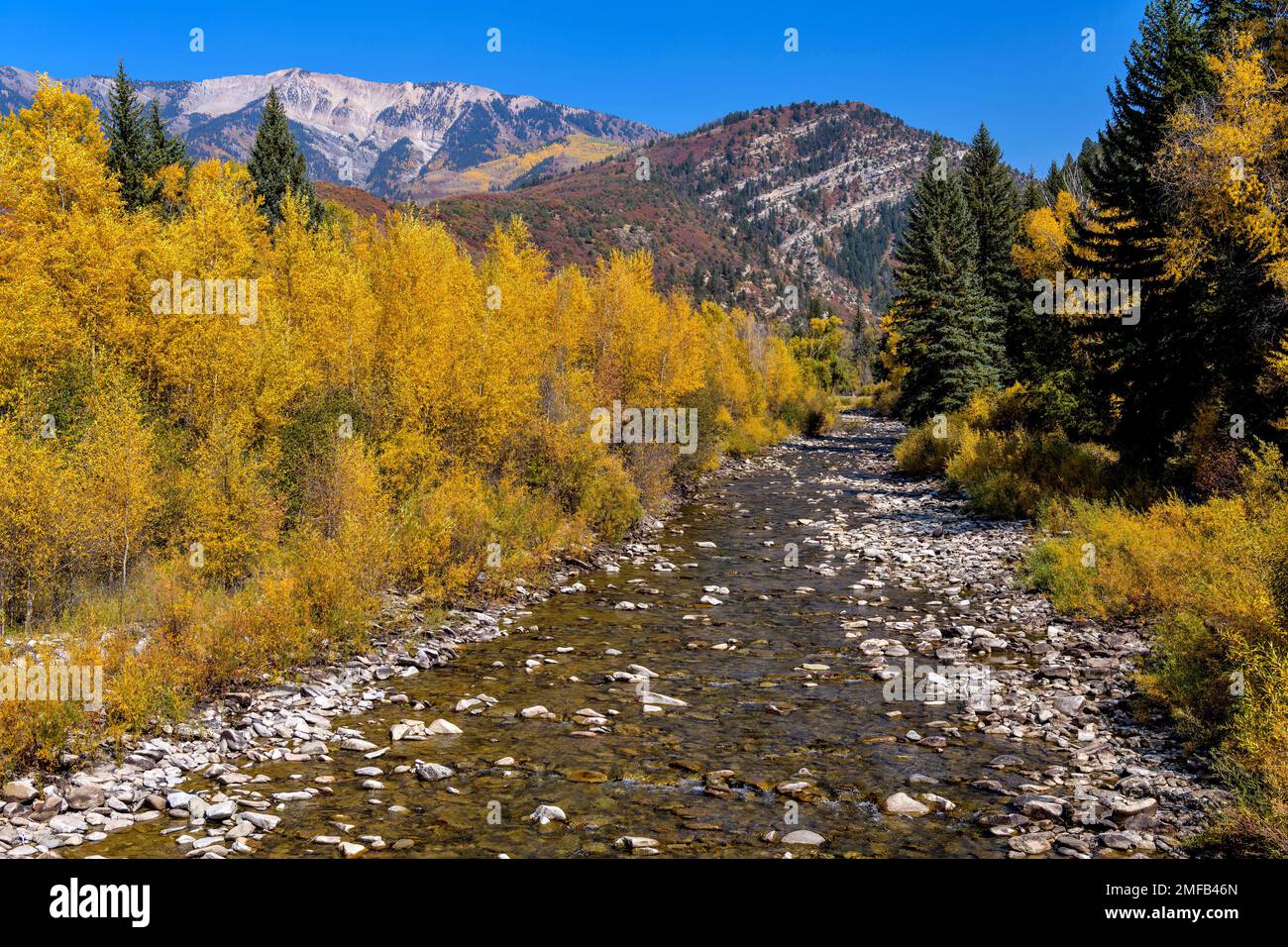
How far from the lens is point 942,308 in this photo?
46.0m

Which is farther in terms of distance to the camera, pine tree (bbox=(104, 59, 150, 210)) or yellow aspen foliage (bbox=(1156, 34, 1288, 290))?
pine tree (bbox=(104, 59, 150, 210))

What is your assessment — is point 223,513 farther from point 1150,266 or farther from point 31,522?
point 1150,266

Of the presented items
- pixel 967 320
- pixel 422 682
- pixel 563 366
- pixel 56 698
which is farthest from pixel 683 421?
pixel 56 698

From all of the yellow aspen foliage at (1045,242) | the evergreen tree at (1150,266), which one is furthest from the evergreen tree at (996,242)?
the evergreen tree at (1150,266)

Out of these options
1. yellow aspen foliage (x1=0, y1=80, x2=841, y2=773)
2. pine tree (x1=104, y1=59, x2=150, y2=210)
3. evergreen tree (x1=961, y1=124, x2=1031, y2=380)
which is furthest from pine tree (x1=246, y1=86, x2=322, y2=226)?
evergreen tree (x1=961, y1=124, x2=1031, y2=380)

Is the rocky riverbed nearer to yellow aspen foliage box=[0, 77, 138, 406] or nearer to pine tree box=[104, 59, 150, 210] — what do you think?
yellow aspen foliage box=[0, 77, 138, 406]

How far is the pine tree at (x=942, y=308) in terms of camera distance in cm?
4519

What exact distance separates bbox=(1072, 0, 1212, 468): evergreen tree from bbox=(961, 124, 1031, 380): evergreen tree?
18606 mm

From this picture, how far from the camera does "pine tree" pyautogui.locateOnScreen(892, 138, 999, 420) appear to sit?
4519cm

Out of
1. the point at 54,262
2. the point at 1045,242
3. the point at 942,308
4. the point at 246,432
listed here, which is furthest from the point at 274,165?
the point at 1045,242

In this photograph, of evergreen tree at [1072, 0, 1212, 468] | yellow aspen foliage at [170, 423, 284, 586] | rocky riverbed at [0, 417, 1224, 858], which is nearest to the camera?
rocky riverbed at [0, 417, 1224, 858]

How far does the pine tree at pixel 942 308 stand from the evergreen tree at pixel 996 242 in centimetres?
127

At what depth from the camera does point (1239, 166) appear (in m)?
19.5
